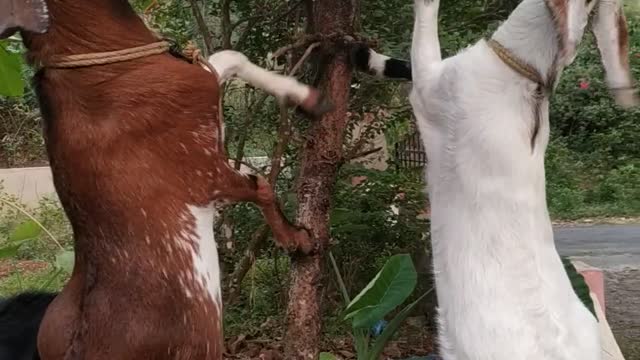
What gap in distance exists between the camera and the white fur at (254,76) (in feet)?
10.2

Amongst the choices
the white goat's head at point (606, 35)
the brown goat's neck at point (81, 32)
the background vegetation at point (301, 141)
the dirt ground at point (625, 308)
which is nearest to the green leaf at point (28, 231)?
the background vegetation at point (301, 141)

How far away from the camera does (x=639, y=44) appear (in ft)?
43.2

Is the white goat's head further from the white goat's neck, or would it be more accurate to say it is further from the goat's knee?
the goat's knee

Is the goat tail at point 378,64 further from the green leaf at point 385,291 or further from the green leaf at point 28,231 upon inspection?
the green leaf at point 28,231

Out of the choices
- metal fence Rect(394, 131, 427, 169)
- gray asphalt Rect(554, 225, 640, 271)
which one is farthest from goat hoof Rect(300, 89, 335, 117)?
gray asphalt Rect(554, 225, 640, 271)

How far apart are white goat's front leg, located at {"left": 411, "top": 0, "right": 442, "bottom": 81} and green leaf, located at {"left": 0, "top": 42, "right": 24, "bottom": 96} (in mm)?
1818

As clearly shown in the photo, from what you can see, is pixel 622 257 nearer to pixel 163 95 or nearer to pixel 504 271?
pixel 504 271

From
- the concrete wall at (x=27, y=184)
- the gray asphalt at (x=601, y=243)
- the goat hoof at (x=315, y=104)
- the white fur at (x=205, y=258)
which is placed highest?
the goat hoof at (x=315, y=104)

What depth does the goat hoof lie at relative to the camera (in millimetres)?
3293

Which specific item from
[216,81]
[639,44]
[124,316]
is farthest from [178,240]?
[639,44]

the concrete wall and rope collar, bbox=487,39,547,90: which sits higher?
rope collar, bbox=487,39,547,90

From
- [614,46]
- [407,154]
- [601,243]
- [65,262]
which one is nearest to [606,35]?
[614,46]

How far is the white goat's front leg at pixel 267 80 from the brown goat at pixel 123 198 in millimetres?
414

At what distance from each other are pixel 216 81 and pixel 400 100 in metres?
2.86
